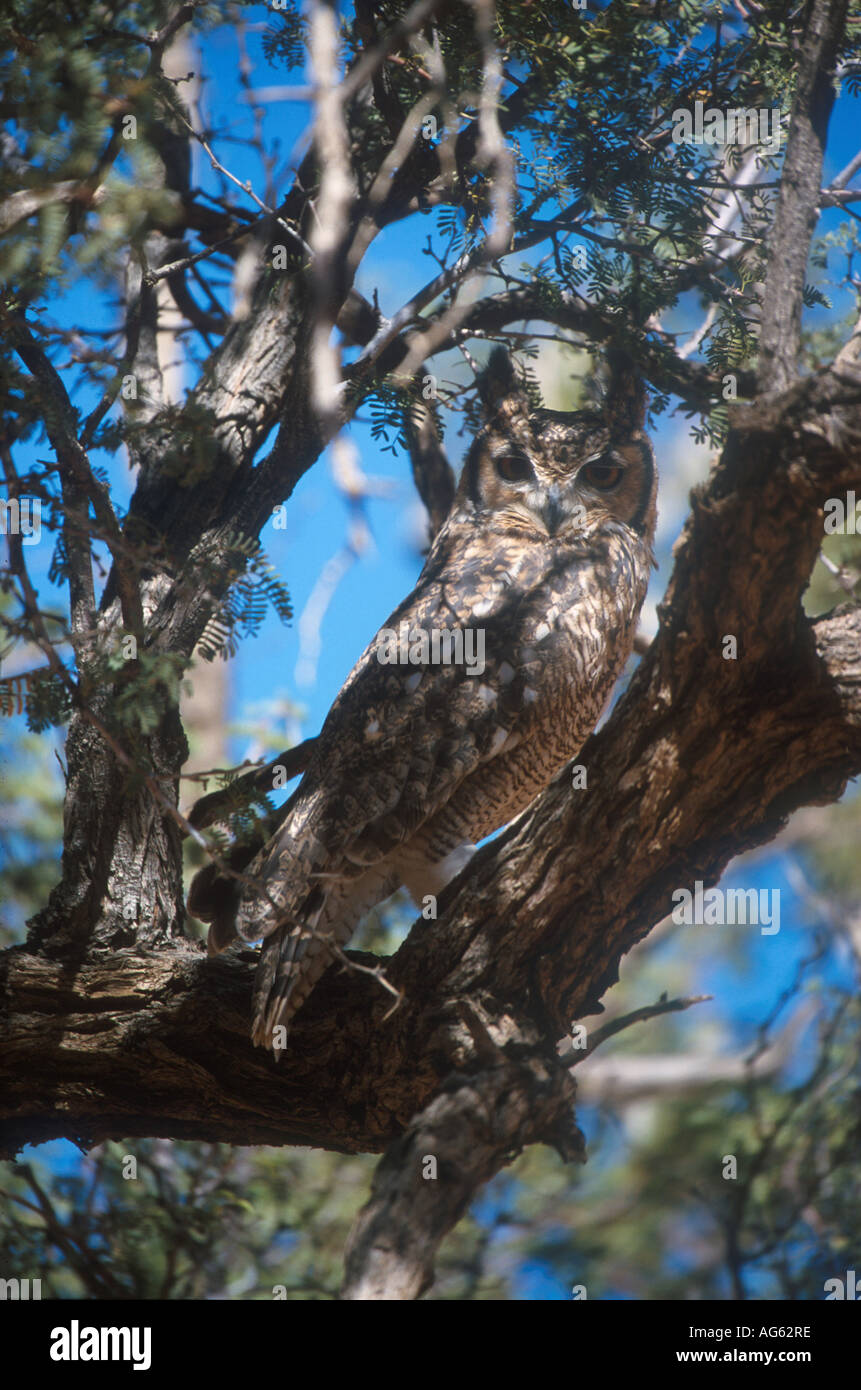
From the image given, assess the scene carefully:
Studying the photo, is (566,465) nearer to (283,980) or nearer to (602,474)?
(602,474)

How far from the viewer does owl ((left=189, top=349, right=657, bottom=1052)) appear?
2391mm

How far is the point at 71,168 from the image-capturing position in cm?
164

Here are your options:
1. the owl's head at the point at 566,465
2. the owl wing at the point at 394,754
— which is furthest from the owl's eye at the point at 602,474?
the owl wing at the point at 394,754

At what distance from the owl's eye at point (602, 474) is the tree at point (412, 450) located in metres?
0.23

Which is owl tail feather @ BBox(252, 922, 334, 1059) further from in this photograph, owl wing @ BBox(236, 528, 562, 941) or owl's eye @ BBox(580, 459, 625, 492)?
owl's eye @ BBox(580, 459, 625, 492)

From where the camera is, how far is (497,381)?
120 inches

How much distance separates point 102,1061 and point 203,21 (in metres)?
2.63

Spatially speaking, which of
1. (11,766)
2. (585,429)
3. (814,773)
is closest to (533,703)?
(814,773)

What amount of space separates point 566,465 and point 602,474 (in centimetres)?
11

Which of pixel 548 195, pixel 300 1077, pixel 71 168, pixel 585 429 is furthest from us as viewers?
pixel 585 429

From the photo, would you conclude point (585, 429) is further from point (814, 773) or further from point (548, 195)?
point (814, 773)

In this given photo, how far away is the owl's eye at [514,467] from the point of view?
2.93m

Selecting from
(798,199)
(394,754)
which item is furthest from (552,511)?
(798,199)

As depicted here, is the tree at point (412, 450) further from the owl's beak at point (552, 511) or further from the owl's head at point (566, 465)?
the owl's beak at point (552, 511)
